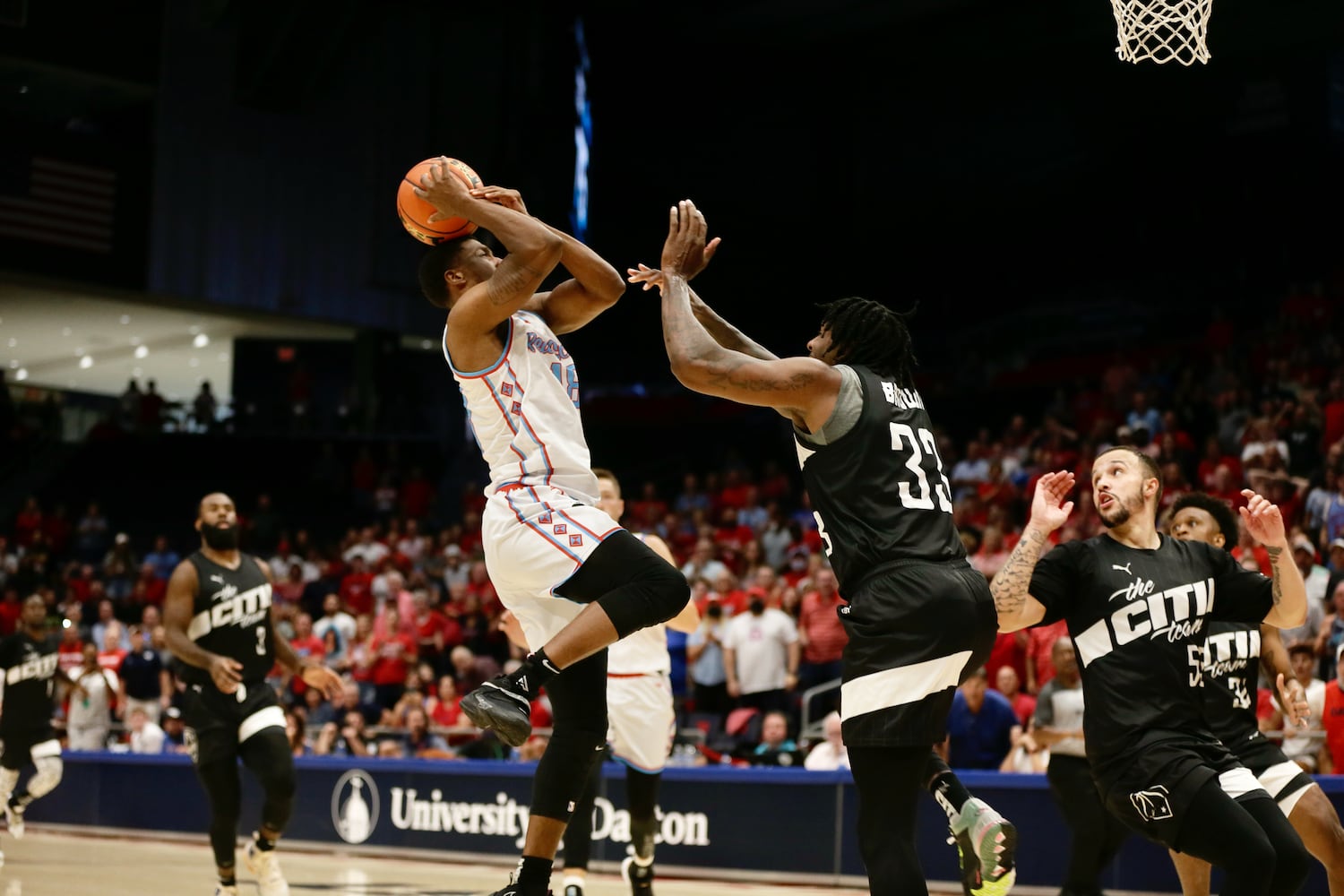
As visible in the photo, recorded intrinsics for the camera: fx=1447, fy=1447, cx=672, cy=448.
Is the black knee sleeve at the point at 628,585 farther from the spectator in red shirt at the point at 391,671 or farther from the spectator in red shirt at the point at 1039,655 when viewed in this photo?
the spectator in red shirt at the point at 391,671

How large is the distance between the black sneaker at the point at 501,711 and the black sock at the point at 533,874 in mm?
543

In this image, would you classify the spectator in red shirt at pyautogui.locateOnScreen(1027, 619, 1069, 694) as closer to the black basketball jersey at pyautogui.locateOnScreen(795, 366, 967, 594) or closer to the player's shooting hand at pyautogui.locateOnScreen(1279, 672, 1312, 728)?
the player's shooting hand at pyautogui.locateOnScreen(1279, 672, 1312, 728)

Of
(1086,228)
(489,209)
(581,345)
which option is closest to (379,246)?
(581,345)

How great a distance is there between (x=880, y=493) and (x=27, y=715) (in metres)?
10.6

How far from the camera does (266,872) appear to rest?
25.9 ft


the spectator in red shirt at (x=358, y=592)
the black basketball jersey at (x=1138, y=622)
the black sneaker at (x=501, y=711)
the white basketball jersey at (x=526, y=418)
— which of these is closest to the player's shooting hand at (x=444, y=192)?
the white basketball jersey at (x=526, y=418)

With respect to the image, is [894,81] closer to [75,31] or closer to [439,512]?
[439,512]

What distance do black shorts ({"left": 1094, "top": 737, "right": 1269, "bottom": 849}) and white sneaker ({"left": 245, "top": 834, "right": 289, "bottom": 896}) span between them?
4659mm

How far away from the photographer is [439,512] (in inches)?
1005

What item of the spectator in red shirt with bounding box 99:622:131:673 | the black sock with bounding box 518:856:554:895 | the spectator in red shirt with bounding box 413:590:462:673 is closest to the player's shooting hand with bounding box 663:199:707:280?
the black sock with bounding box 518:856:554:895

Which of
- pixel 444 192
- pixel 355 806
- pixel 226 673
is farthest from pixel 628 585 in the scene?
pixel 355 806

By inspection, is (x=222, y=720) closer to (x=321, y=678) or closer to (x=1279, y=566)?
(x=321, y=678)

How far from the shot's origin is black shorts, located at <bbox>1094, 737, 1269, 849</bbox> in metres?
5.12

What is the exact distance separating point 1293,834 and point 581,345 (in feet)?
76.9
